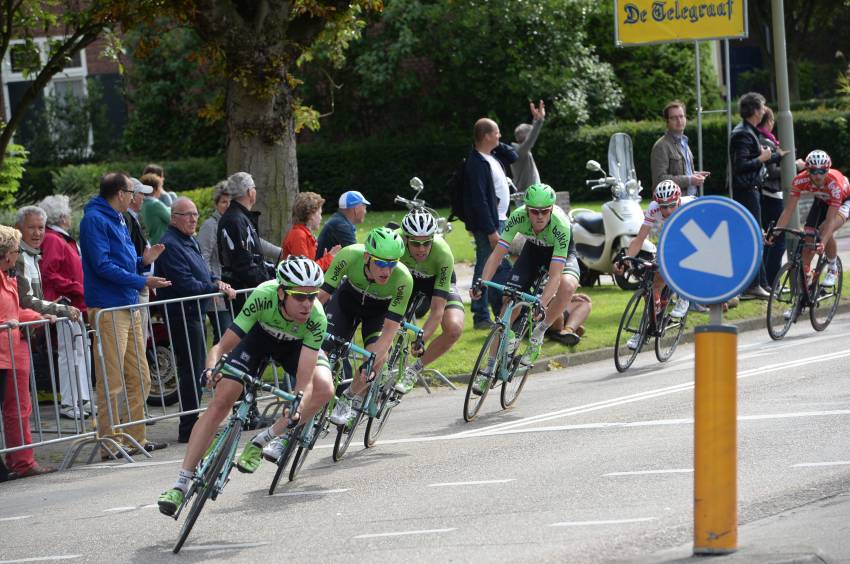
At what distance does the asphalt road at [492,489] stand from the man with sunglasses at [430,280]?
564 mm

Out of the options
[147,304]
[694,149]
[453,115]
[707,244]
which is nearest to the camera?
[707,244]

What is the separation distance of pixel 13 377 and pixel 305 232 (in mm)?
3215

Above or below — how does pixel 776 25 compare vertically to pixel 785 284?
above

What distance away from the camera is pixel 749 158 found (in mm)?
16188

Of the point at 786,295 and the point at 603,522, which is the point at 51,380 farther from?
the point at 786,295

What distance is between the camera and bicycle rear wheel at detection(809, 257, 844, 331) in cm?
1482

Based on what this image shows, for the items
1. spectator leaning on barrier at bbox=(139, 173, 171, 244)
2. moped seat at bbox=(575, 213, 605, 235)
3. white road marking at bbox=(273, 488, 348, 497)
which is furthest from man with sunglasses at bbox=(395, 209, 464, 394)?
moped seat at bbox=(575, 213, 605, 235)

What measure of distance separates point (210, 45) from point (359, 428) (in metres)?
5.59

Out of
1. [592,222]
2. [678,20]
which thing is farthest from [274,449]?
[678,20]

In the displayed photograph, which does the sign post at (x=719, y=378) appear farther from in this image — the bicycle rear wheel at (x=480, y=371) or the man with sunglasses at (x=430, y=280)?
the bicycle rear wheel at (x=480, y=371)

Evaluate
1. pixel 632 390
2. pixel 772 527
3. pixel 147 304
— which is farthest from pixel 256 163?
pixel 772 527

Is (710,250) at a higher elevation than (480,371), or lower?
higher

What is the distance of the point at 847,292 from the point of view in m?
16.9

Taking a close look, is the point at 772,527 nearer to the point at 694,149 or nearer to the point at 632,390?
the point at 632,390
